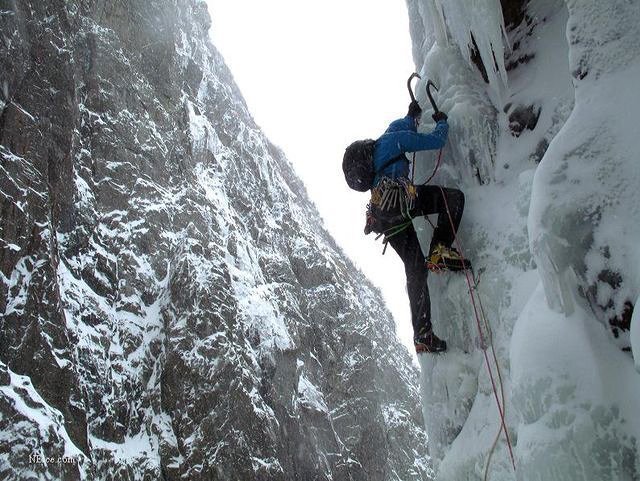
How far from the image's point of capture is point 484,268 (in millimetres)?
3697

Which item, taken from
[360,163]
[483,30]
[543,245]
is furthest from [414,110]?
[543,245]

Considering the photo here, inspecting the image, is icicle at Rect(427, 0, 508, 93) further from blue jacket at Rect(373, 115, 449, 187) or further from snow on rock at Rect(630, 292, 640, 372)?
snow on rock at Rect(630, 292, 640, 372)

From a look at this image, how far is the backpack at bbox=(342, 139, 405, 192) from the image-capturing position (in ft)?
14.4

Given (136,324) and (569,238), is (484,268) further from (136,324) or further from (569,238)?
(136,324)

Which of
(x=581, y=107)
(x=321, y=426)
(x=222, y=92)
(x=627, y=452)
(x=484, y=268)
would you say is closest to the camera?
(x=627, y=452)

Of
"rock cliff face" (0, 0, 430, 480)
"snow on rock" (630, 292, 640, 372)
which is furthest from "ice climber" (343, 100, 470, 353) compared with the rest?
"rock cliff face" (0, 0, 430, 480)

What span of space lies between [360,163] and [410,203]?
0.65 m

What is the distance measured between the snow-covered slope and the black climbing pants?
10cm

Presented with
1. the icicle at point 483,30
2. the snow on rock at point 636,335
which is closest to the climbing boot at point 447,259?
the icicle at point 483,30

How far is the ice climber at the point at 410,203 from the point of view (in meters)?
3.87

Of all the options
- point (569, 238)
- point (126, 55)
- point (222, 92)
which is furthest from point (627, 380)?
point (222, 92)

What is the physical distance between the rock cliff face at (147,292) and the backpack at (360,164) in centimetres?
1540

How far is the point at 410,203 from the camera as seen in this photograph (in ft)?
13.0

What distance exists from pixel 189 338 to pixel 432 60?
20614mm
